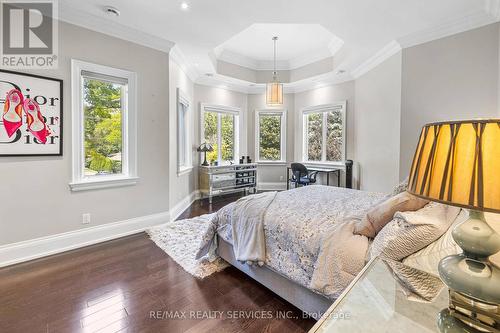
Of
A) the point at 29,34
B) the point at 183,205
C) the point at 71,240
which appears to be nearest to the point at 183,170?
the point at 183,205

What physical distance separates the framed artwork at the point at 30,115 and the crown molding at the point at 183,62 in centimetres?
168

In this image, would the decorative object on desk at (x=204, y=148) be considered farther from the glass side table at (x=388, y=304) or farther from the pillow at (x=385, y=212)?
the glass side table at (x=388, y=304)

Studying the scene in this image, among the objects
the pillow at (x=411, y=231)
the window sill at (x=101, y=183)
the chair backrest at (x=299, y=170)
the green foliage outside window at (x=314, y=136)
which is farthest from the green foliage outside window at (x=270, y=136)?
the pillow at (x=411, y=231)

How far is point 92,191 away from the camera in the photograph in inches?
117

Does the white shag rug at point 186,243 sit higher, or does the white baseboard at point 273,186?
the white baseboard at point 273,186

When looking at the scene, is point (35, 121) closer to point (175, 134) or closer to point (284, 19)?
point (175, 134)

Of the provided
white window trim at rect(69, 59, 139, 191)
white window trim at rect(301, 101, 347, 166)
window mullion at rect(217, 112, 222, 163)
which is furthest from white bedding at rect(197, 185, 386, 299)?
window mullion at rect(217, 112, 222, 163)

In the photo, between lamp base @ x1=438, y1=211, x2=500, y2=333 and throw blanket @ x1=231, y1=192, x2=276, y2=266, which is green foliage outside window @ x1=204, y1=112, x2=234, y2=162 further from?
lamp base @ x1=438, y1=211, x2=500, y2=333

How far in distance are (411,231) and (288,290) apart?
39.7 inches

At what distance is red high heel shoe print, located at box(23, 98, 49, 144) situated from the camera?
8.18 feet

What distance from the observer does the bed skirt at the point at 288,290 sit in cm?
157

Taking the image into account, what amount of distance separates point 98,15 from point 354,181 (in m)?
5.16

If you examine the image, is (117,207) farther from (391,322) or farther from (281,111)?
(281,111)

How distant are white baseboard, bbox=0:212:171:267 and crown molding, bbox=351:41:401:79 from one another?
4.48 meters
